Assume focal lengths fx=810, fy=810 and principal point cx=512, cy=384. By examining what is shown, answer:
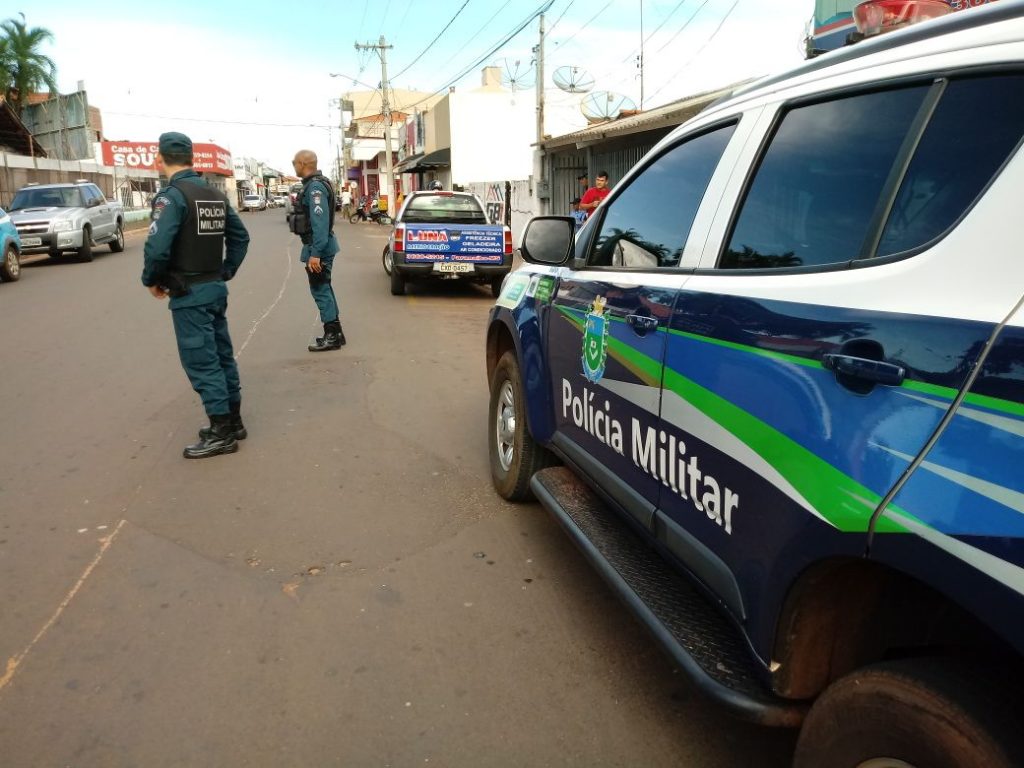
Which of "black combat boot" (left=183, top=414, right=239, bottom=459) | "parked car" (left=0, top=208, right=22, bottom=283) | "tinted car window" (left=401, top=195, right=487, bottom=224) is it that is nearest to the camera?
"black combat boot" (left=183, top=414, right=239, bottom=459)

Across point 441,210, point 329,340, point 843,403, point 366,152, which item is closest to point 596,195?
point 441,210

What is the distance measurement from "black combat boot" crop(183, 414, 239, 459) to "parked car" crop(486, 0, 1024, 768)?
3.19 meters

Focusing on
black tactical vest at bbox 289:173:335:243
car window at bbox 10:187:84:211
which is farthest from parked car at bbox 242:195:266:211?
black tactical vest at bbox 289:173:335:243

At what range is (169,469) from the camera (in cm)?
501

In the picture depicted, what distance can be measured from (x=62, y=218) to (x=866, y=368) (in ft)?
64.3

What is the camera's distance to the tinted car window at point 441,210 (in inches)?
522

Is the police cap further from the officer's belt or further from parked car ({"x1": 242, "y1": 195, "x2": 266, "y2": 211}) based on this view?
parked car ({"x1": 242, "y1": 195, "x2": 266, "y2": 211})

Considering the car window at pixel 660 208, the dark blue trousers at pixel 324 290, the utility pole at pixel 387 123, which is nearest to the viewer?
the car window at pixel 660 208

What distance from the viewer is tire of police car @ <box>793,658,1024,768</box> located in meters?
1.42

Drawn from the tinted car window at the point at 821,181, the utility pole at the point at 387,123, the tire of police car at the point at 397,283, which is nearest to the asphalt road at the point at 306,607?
the tinted car window at the point at 821,181

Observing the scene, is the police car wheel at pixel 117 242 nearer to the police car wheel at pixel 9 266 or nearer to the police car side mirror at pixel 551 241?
the police car wheel at pixel 9 266

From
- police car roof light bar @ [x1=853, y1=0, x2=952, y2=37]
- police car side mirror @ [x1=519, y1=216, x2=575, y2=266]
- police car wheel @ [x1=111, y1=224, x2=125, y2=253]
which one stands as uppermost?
police car roof light bar @ [x1=853, y1=0, x2=952, y2=37]

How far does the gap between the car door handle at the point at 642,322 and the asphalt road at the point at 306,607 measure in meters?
1.25

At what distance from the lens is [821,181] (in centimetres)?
212
